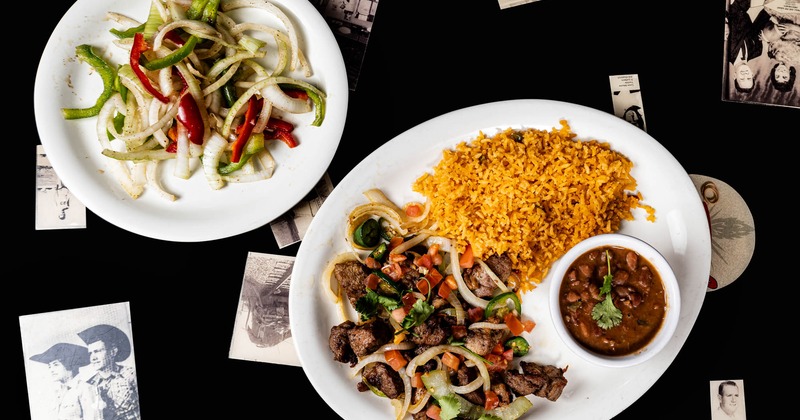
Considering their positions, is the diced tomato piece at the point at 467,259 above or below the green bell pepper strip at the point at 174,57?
below

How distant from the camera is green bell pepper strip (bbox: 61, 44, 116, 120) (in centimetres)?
240

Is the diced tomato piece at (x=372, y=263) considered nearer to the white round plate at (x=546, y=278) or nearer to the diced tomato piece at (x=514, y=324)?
the white round plate at (x=546, y=278)

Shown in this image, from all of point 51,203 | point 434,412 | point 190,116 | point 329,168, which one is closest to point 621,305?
point 434,412

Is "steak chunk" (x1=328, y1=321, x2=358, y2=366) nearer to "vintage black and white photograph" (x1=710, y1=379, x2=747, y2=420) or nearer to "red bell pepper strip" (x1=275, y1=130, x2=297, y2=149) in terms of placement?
"red bell pepper strip" (x1=275, y1=130, x2=297, y2=149)

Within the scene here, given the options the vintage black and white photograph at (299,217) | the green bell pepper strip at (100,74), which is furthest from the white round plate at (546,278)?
the green bell pepper strip at (100,74)

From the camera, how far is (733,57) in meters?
2.73

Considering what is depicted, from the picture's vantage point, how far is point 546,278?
2438mm

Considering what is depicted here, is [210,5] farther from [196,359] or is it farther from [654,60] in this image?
[654,60]

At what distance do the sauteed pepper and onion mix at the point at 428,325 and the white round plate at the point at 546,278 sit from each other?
0.22ft

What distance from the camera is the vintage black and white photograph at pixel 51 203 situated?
2.66 meters

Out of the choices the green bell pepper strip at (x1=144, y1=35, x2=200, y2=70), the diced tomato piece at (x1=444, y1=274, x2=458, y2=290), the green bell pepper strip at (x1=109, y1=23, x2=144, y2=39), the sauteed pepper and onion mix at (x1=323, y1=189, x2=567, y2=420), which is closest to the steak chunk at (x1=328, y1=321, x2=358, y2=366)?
the sauteed pepper and onion mix at (x1=323, y1=189, x2=567, y2=420)

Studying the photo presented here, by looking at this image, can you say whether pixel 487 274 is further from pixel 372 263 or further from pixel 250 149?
pixel 250 149

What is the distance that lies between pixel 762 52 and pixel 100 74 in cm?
324

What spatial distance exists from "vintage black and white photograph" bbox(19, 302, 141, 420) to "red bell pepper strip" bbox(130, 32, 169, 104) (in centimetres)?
111
